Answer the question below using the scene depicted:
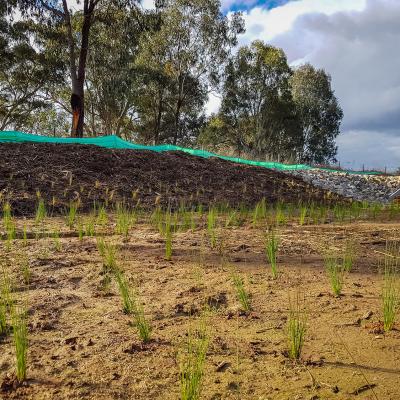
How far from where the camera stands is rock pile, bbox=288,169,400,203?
1196 cm

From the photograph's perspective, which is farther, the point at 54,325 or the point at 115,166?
the point at 115,166

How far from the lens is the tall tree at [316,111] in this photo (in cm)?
3519

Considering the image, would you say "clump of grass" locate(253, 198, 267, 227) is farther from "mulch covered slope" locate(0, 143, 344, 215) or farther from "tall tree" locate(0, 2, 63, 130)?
"tall tree" locate(0, 2, 63, 130)

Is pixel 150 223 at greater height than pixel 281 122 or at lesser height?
lesser

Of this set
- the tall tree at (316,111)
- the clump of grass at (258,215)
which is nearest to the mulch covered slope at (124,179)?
the clump of grass at (258,215)

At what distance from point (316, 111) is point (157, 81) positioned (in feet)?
56.5

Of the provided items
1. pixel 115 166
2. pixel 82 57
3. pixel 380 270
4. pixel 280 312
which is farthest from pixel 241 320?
pixel 82 57

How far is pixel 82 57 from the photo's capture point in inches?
520

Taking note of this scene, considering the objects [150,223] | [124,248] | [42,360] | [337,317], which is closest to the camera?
[42,360]

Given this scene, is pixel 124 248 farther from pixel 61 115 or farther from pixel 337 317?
pixel 61 115

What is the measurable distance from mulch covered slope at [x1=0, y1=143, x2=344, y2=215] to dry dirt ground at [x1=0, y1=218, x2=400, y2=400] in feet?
10.4

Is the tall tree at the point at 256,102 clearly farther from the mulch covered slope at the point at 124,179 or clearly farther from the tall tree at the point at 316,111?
the mulch covered slope at the point at 124,179

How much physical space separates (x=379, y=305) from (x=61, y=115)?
3227cm

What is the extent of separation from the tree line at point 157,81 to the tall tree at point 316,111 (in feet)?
0.29
